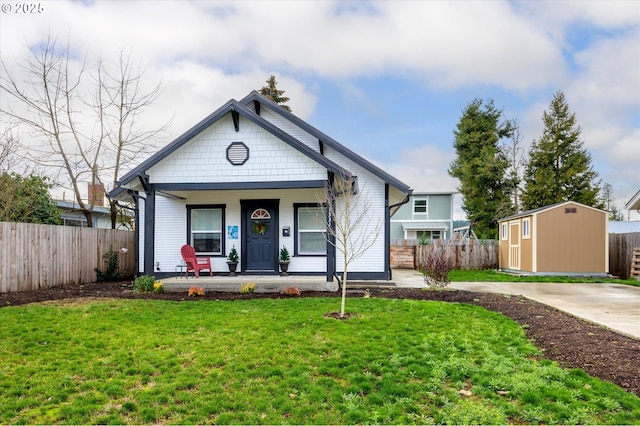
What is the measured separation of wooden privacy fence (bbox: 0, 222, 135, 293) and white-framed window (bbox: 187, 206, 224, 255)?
307 centimetres

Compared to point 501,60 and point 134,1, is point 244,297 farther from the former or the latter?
point 501,60

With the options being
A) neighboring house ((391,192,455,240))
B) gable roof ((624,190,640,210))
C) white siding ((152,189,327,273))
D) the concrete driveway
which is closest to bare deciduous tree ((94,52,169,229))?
white siding ((152,189,327,273))

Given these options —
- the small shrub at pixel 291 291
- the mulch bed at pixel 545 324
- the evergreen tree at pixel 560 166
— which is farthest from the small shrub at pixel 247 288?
the evergreen tree at pixel 560 166

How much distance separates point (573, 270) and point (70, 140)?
20467mm

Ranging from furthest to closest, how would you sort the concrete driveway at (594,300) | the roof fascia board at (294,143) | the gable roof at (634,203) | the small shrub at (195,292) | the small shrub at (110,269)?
the gable roof at (634,203), the small shrub at (110,269), the roof fascia board at (294,143), the small shrub at (195,292), the concrete driveway at (594,300)

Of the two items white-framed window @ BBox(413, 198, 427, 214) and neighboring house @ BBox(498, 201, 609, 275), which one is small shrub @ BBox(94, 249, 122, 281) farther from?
white-framed window @ BBox(413, 198, 427, 214)

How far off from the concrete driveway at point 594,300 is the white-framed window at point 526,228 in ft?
11.6

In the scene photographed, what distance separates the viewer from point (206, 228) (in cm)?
1283

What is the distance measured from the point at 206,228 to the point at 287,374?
9123mm

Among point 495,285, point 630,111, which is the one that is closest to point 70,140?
point 495,285

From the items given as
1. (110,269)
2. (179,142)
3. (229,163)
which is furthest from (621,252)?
(110,269)

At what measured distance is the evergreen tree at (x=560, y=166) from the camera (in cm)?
2661

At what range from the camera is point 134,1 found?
9.30 metres

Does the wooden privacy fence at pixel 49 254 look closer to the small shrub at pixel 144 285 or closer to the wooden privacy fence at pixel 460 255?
the small shrub at pixel 144 285
